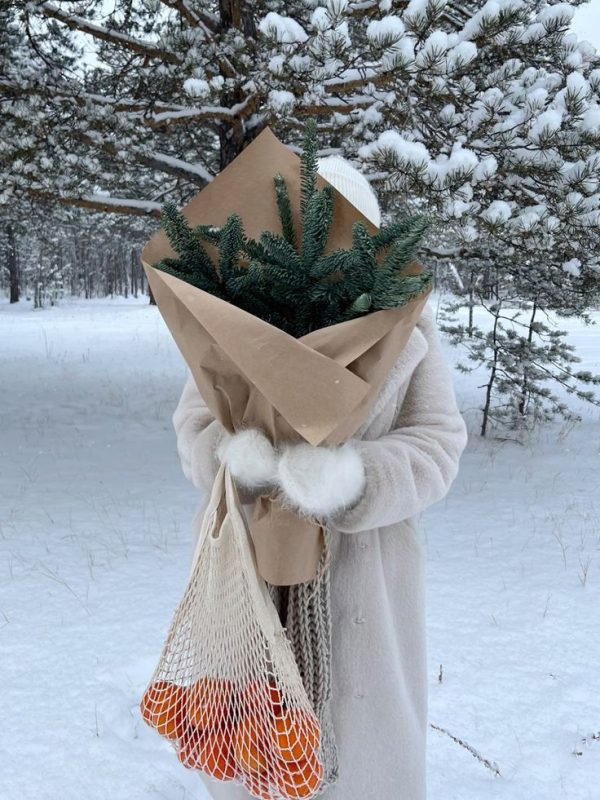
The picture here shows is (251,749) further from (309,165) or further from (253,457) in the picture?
(309,165)

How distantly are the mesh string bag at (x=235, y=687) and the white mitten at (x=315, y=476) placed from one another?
0.43ft

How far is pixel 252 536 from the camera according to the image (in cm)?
105

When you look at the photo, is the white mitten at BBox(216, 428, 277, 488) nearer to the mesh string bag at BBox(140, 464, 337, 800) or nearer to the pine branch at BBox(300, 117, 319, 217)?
the mesh string bag at BBox(140, 464, 337, 800)

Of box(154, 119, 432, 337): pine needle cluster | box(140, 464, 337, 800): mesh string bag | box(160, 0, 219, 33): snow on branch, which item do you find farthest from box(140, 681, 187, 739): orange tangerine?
box(160, 0, 219, 33): snow on branch

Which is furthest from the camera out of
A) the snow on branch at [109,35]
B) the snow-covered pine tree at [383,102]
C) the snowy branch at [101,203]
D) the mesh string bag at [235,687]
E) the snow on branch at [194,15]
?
the snowy branch at [101,203]

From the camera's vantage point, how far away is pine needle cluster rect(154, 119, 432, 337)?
3.07 feet

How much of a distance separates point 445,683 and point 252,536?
188cm

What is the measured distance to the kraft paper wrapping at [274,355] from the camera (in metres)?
0.89

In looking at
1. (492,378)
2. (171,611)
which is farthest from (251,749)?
(492,378)

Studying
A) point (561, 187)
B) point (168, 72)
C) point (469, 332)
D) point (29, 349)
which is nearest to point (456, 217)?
point (561, 187)

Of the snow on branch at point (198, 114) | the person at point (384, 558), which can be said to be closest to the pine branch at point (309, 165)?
Answer: the person at point (384, 558)

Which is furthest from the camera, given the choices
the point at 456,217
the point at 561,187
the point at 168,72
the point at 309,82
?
the point at 168,72

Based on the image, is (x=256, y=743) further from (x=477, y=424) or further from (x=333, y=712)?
(x=477, y=424)

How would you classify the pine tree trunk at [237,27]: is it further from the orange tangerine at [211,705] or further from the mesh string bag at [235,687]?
the orange tangerine at [211,705]
